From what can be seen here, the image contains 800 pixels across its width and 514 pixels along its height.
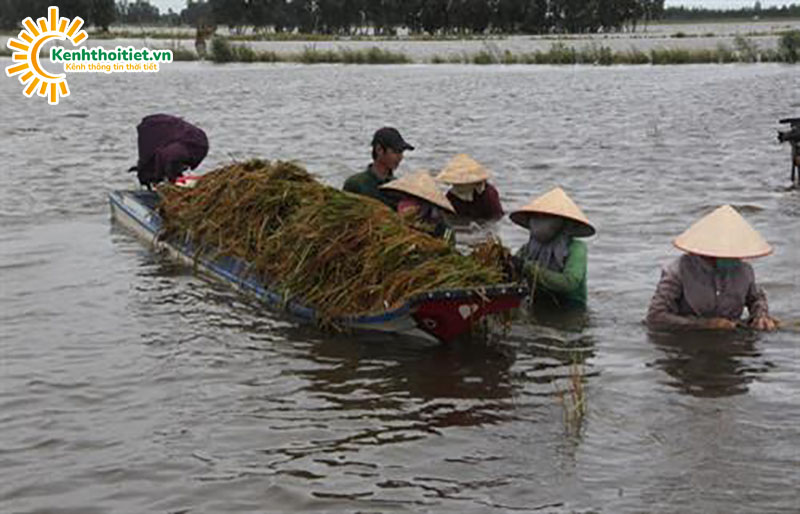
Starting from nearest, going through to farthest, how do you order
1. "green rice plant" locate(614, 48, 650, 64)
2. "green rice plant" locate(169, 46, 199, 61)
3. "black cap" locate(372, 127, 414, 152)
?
"black cap" locate(372, 127, 414, 152), "green rice plant" locate(614, 48, 650, 64), "green rice plant" locate(169, 46, 199, 61)

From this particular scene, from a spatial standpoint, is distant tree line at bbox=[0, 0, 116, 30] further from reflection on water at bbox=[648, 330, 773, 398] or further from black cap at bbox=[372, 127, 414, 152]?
reflection on water at bbox=[648, 330, 773, 398]

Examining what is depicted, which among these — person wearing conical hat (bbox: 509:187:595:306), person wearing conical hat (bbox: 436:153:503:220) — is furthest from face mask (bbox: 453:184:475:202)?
person wearing conical hat (bbox: 509:187:595:306)

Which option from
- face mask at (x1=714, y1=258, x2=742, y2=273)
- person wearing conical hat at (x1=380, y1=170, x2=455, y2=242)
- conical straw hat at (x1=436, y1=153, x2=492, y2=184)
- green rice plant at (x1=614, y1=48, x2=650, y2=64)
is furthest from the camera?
green rice plant at (x1=614, y1=48, x2=650, y2=64)

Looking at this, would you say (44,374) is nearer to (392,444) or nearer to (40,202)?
(392,444)

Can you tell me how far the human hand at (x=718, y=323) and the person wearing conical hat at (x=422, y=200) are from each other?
2.12 m

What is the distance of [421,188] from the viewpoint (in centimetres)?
934

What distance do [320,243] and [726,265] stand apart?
9.44 feet

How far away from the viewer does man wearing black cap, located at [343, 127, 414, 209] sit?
9.64 m

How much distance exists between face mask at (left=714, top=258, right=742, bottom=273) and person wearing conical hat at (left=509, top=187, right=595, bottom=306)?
96 cm

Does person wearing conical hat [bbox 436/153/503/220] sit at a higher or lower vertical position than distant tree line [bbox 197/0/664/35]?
lower

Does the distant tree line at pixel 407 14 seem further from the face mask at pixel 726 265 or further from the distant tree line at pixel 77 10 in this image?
the face mask at pixel 726 265

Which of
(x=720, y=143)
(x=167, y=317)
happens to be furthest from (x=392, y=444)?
(x=720, y=143)

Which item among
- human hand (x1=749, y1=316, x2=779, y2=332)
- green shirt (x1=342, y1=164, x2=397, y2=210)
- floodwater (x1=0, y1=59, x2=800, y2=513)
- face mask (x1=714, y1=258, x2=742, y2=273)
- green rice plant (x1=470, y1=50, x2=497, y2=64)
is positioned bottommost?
floodwater (x1=0, y1=59, x2=800, y2=513)

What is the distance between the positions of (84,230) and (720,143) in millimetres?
12589
